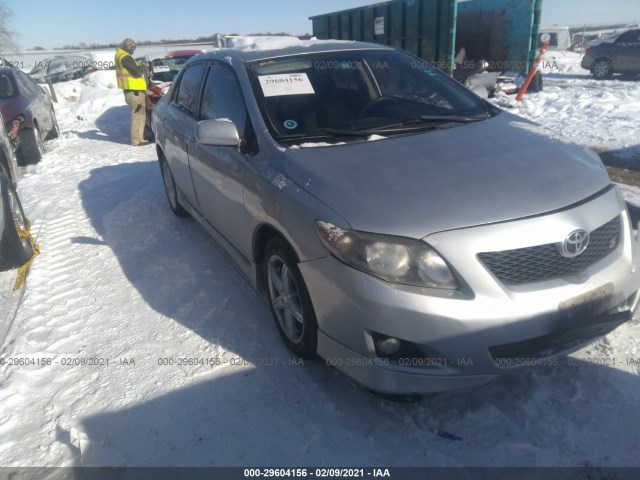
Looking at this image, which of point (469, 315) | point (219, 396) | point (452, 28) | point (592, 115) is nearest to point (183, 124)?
point (219, 396)

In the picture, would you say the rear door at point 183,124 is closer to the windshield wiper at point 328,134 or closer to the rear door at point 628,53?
the windshield wiper at point 328,134

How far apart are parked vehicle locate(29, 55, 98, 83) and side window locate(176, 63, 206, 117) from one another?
22.7 meters

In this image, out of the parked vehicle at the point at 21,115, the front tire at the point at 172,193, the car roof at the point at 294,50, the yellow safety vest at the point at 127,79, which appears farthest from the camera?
the yellow safety vest at the point at 127,79

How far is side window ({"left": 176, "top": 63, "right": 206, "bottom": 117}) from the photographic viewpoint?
4.18 metres

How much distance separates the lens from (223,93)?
356 centimetres

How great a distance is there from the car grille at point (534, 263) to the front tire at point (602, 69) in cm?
1653

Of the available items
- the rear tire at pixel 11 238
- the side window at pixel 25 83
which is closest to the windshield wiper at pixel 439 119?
the rear tire at pixel 11 238

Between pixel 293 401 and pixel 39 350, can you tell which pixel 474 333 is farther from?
pixel 39 350

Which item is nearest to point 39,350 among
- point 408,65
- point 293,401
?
point 293,401

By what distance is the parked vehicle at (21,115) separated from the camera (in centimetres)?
767

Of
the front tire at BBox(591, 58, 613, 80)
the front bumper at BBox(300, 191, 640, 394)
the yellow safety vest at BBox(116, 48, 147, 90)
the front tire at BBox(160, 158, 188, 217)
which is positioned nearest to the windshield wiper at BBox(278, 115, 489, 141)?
the front bumper at BBox(300, 191, 640, 394)

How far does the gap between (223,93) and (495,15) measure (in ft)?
30.6

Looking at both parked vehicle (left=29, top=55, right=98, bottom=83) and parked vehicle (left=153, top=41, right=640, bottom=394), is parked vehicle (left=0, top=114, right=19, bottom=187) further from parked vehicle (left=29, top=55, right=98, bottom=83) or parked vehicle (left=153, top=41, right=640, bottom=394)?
parked vehicle (left=29, top=55, right=98, bottom=83)

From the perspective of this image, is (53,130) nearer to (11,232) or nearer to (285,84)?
(11,232)
